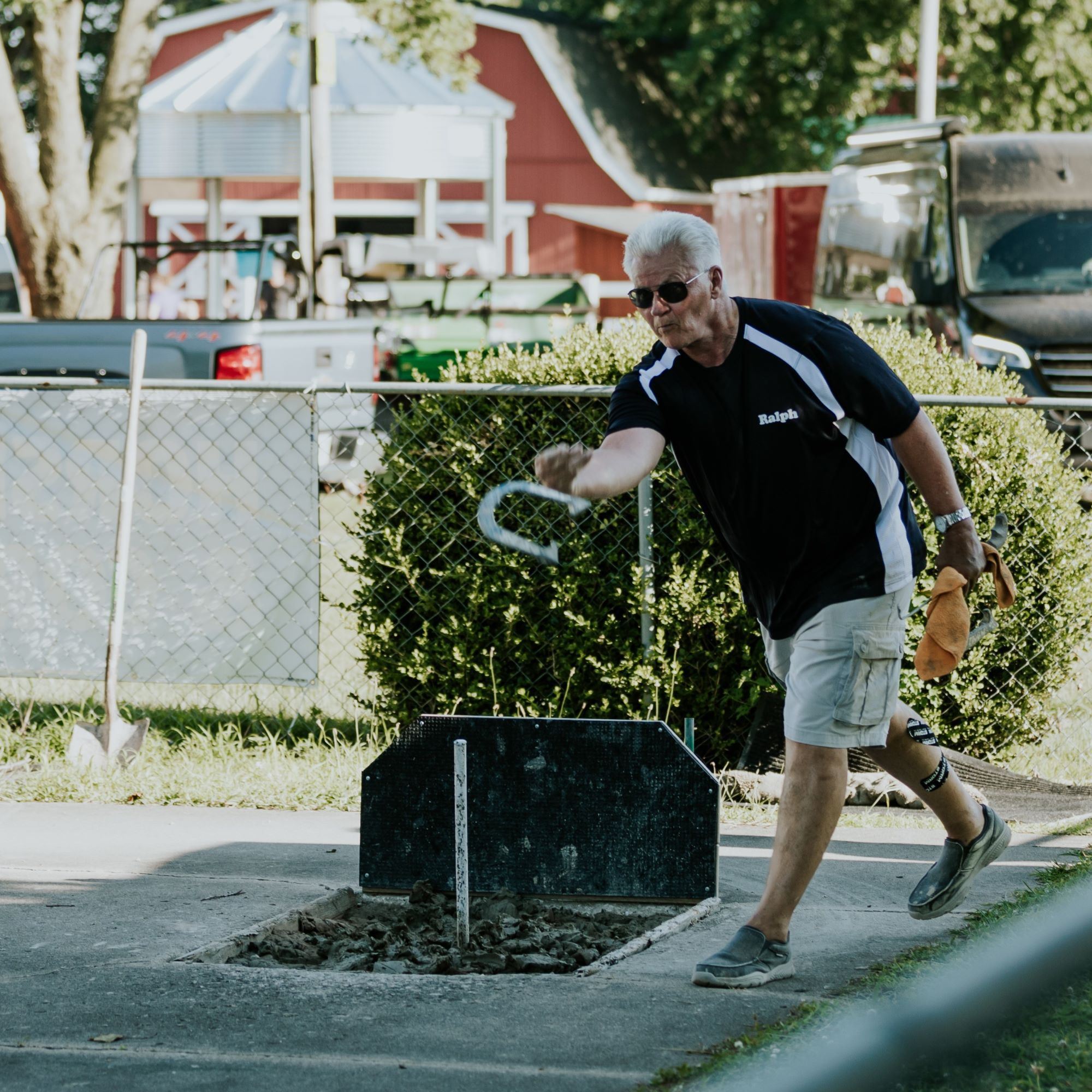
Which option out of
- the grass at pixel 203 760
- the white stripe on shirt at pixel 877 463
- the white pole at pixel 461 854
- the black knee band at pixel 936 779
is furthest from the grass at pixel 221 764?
the white stripe on shirt at pixel 877 463

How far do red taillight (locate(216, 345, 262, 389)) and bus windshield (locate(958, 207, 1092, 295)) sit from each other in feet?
18.6

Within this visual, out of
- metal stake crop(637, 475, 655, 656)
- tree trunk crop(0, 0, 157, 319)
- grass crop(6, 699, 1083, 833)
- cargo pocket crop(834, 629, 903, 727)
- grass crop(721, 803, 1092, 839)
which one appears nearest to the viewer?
cargo pocket crop(834, 629, 903, 727)

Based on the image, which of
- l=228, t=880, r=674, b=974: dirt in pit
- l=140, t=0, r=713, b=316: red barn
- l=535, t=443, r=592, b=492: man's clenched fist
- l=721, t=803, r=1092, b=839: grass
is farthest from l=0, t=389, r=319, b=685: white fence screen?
l=140, t=0, r=713, b=316: red barn

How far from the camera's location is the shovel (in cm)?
650

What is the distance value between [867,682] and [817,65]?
111ft

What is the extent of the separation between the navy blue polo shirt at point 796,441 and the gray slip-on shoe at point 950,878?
2.49ft

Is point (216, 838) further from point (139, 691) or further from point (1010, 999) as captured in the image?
point (1010, 999)

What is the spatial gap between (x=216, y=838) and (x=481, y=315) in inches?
495

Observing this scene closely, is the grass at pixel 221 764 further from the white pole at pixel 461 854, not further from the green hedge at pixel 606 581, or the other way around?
the white pole at pixel 461 854

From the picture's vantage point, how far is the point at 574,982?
12.8ft

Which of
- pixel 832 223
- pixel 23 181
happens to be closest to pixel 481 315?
pixel 832 223

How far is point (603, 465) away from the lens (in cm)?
366

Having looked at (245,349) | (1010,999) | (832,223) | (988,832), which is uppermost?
(832,223)

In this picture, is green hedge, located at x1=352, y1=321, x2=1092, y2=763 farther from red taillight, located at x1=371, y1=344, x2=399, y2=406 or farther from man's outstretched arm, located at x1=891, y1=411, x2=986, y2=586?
red taillight, located at x1=371, y1=344, x2=399, y2=406
